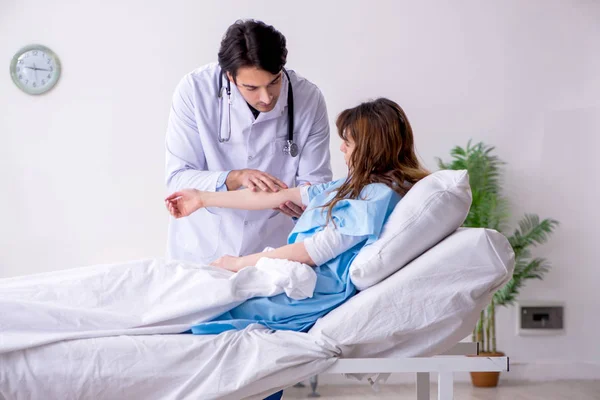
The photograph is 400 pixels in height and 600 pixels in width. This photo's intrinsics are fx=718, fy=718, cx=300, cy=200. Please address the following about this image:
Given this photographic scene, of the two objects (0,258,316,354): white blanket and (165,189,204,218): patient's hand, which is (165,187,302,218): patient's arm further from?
(0,258,316,354): white blanket

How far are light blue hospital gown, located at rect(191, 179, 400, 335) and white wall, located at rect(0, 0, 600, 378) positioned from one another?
8.00 ft

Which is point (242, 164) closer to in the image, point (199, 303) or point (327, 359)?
point (199, 303)

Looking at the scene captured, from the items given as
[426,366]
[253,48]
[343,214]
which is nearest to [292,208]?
[343,214]

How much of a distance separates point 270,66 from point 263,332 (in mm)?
832

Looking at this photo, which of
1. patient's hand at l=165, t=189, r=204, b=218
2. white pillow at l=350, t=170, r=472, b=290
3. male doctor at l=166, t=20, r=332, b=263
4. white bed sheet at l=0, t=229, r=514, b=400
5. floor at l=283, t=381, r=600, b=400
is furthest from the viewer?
floor at l=283, t=381, r=600, b=400

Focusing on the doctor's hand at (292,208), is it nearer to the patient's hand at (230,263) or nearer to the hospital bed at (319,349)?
the patient's hand at (230,263)

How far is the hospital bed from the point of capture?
148 centimetres

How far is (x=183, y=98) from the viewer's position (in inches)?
97.0

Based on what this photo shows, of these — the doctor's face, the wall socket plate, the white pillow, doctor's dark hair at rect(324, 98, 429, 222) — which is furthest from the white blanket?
the wall socket plate

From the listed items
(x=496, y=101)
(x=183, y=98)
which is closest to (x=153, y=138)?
(x=183, y=98)

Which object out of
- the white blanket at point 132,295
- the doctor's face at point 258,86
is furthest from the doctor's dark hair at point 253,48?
Result: the white blanket at point 132,295

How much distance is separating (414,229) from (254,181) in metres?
0.64

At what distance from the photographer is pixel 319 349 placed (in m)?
1.56

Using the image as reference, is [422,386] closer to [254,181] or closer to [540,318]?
[254,181]
